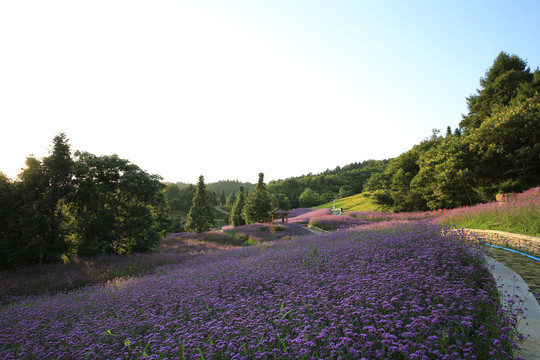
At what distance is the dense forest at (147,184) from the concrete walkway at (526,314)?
16.0 meters

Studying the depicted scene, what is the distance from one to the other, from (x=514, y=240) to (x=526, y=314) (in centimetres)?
692

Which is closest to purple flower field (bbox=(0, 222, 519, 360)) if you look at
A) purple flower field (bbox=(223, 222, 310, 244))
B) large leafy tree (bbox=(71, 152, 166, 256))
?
large leafy tree (bbox=(71, 152, 166, 256))

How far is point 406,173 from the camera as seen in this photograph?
1233 inches

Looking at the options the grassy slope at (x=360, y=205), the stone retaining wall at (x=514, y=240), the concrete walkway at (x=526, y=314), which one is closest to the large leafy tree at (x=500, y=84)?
the grassy slope at (x=360, y=205)

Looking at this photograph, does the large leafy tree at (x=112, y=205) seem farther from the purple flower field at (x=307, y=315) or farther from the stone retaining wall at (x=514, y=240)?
the stone retaining wall at (x=514, y=240)

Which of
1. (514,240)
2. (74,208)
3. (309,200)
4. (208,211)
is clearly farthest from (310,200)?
(514,240)

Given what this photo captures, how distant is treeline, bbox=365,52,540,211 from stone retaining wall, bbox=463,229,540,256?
13.0 meters

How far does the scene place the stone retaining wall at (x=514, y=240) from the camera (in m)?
8.00

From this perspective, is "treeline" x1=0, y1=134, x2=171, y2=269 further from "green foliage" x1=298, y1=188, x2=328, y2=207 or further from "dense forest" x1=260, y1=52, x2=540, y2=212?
"green foliage" x1=298, y1=188, x2=328, y2=207

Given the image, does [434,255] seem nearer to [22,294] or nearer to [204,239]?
[22,294]

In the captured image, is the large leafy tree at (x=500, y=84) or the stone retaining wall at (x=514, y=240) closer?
the stone retaining wall at (x=514, y=240)

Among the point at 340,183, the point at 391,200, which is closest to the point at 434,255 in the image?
the point at 391,200

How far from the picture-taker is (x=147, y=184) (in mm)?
17453

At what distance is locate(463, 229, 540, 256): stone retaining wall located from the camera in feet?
26.2
